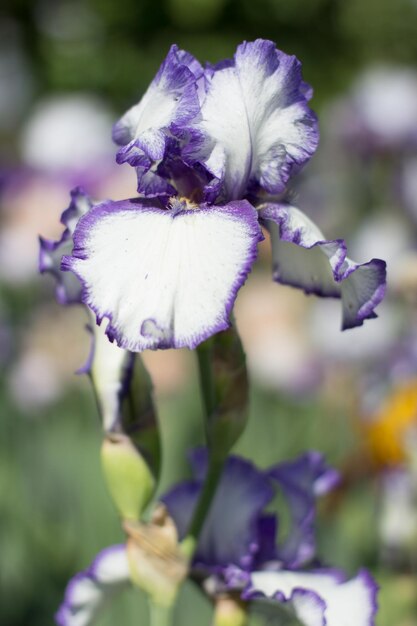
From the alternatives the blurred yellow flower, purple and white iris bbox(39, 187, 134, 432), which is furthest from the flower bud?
the blurred yellow flower

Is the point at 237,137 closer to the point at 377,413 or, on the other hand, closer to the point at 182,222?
the point at 182,222

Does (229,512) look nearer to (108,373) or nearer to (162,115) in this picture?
(108,373)

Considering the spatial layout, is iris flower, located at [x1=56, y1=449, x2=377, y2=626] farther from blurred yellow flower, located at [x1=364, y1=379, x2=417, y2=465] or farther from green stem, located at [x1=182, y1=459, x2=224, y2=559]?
blurred yellow flower, located at [x1=364, y1=379, x2=417, y2=465]

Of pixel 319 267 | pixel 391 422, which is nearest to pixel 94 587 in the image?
pixel 319 267

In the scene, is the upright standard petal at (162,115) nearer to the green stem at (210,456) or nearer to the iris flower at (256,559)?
the green stem at (210,456)

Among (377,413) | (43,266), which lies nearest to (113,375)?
(43,266)

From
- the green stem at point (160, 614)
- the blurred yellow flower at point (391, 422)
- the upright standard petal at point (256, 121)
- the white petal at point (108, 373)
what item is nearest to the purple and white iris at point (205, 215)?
the upright standard petal at point (256, 121)
